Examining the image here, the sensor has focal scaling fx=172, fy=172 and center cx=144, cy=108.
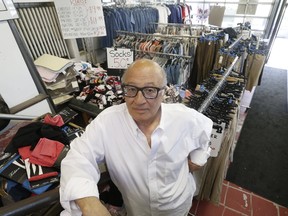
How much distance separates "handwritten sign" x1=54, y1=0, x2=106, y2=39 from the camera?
223 cm

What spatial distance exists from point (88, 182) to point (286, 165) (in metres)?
2.72

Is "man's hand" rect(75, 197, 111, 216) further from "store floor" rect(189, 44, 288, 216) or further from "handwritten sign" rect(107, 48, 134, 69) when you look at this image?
"handwritten sign" rect(107, 48, 134, 69)

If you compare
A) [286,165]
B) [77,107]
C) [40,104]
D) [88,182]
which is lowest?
[286,165]

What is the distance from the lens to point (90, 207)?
2.23 ft

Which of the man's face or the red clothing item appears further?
the red clothing item

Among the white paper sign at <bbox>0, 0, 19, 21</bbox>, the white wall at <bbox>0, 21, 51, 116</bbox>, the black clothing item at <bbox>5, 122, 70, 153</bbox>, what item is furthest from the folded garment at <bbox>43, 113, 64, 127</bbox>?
the white paper sign at <bbox>0, 0, 19, 21</bbox>

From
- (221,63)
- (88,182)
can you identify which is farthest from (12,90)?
(221,63)

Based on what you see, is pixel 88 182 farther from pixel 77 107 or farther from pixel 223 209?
pixel 223 209

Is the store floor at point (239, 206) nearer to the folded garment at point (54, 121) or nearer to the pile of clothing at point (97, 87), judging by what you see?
the pile of clothing at point (97, 87)

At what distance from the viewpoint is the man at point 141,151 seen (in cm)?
75

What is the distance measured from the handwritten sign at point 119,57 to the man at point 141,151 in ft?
4.99

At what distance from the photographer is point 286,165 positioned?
2.33m

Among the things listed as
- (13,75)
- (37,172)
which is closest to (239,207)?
(37,172)

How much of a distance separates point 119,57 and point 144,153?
5.68 ft
